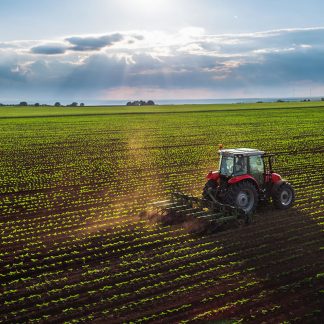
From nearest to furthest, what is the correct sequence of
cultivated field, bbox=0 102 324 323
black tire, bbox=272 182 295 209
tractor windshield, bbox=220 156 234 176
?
cultivated field, bbox=0 102 324 323, tractor windshield, bbox=220 156 234 176, black tire, bbox=272 182 295 209

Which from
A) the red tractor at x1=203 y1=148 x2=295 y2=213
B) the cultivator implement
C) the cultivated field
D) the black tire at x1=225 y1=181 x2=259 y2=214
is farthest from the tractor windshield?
the cultivated field

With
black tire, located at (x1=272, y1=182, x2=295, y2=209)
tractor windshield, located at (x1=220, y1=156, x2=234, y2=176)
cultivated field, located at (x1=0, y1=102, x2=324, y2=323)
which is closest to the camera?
cultivated field, located at (x1=0, y1=102, x2=324, y2=323)

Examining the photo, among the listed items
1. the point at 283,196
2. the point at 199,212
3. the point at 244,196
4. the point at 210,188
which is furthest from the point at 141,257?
the point at 283,196

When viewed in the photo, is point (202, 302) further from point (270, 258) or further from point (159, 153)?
point (159, 153)

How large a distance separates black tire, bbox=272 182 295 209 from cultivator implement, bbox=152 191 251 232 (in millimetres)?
1660

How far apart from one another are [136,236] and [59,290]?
3.50 metres

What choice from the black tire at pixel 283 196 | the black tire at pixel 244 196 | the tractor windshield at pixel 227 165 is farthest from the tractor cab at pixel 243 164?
the black tire at pixel 283 196

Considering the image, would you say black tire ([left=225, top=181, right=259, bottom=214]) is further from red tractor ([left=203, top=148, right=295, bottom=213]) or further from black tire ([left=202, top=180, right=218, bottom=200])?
black tire ([left=202, top=180, right=218, bottom=200])

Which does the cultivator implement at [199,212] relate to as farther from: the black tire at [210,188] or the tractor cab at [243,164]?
the tractor cab at [243,164]

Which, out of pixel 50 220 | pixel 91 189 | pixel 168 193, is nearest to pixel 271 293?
pixel 50 220

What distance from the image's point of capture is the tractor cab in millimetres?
13477

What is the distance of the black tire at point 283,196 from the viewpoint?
14.1m

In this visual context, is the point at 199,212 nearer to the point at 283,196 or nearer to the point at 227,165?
the point at 227,165

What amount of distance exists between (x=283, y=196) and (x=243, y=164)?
6.42 ft
